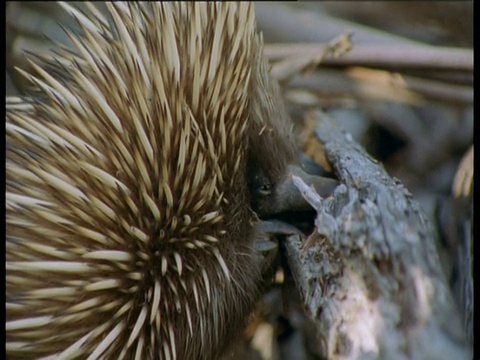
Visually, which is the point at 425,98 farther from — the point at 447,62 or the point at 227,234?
the point at 227,234

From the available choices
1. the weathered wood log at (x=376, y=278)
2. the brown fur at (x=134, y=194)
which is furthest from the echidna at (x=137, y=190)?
the weathered wood log at (x=376, y=278)

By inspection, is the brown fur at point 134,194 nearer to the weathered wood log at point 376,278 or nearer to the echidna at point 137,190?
the echidna at point 137,190

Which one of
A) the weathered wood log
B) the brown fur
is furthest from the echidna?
the weathered wood log

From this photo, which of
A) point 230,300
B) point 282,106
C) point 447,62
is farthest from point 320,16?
point 230,300

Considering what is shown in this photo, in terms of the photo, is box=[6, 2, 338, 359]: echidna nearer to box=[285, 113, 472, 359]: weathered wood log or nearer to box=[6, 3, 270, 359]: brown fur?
box=[6, 3, 270, 359]: brown fur
